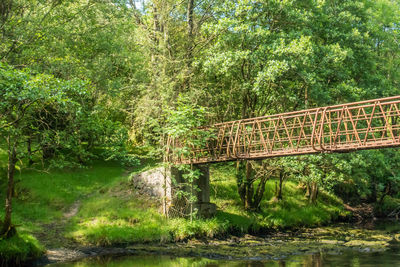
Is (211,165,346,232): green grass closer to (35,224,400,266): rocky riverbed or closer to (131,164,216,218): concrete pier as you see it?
(35,224,400,266): rocky riverbed

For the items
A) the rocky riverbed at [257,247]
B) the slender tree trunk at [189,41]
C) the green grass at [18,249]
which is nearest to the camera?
the green grass at [18,249]

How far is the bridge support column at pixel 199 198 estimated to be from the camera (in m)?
22.9

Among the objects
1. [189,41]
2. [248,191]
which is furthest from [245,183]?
[189,41]

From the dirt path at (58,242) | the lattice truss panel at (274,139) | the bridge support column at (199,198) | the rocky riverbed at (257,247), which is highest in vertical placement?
the lattice truss panel at (274,139)

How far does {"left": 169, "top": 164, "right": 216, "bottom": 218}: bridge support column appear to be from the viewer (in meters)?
22.9

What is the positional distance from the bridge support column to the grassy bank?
0.66m

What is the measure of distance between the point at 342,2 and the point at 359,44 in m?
3.42

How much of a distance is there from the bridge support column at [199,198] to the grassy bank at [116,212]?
0.66 metres

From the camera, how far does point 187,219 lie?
22.5 m

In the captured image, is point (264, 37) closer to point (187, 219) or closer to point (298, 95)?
point (298, 95)

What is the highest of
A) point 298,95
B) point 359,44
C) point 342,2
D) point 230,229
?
point 342,2

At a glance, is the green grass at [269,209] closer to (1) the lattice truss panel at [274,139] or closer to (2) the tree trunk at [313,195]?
(2) the tree trunk at [313,195]

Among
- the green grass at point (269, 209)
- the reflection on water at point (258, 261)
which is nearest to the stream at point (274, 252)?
the reflection on water at point (258, 261)

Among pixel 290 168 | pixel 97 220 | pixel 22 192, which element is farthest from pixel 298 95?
pixel 22 192
